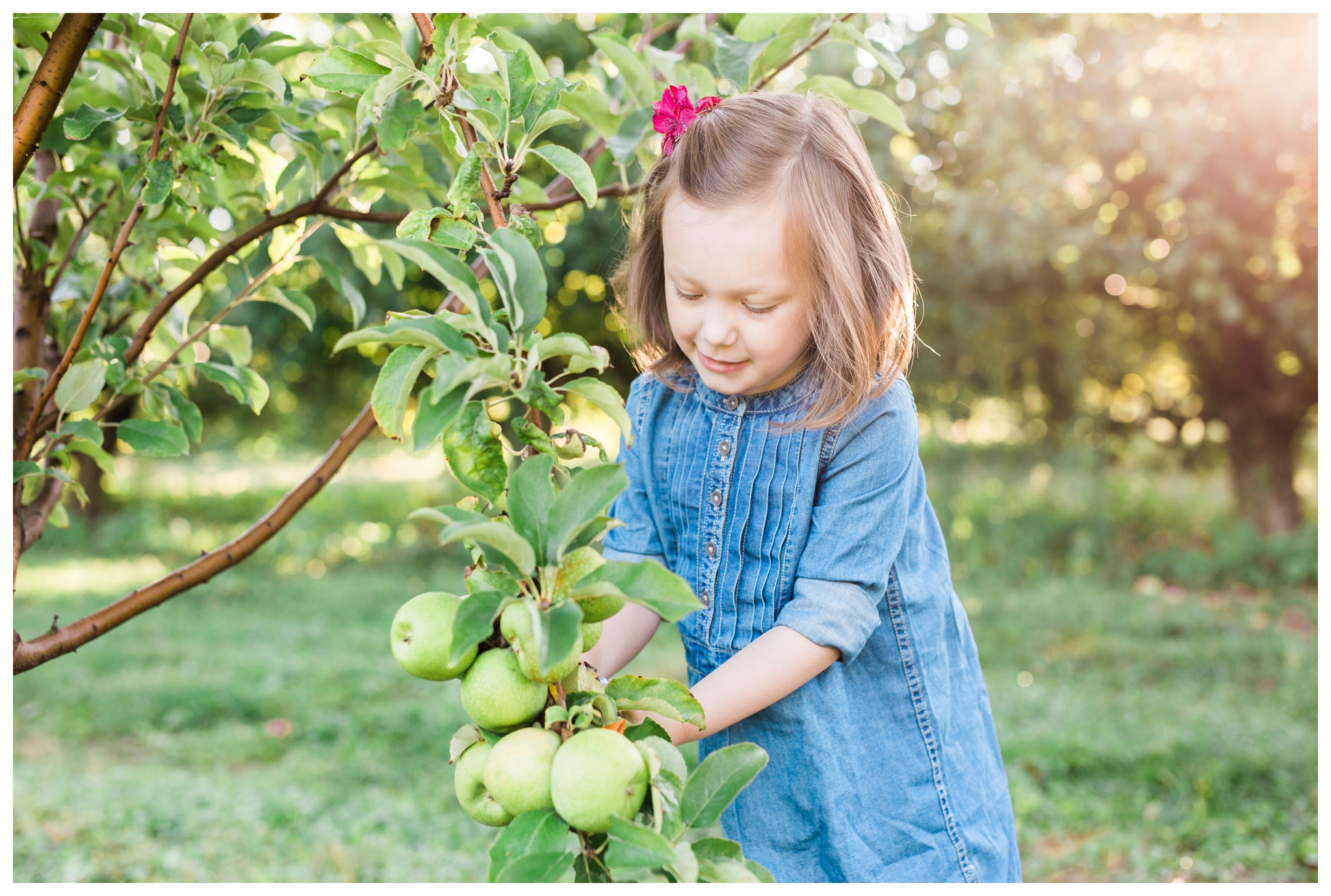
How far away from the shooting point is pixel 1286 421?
18.0ft

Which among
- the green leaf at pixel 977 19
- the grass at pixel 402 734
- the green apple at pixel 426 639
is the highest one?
the green leaf at pixel 977 19

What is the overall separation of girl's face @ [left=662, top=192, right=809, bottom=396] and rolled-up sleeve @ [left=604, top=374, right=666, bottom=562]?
26cm

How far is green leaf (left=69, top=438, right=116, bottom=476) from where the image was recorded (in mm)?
1104

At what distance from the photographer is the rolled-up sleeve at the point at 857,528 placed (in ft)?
3.20

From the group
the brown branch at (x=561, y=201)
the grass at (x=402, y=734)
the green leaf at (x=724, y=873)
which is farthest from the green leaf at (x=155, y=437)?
the grass at (x=402, y=734)

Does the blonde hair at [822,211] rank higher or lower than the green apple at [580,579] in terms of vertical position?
higher

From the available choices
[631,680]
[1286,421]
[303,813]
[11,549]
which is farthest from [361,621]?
[1286,421]

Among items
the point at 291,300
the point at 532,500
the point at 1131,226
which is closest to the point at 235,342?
the point at 291,300

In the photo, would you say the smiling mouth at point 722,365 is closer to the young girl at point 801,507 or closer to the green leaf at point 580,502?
the young girl at point 801,507

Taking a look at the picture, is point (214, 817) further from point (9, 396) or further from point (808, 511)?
point (808, 511)

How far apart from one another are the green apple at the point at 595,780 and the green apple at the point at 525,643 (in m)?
0.04

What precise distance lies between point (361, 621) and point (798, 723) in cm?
424

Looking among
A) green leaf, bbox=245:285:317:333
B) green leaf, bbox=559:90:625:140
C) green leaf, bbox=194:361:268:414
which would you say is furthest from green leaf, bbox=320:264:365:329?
green leaf, bbox=559:90:625:140

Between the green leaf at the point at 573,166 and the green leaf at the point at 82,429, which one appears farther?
the green leaf at the point at 82,429
